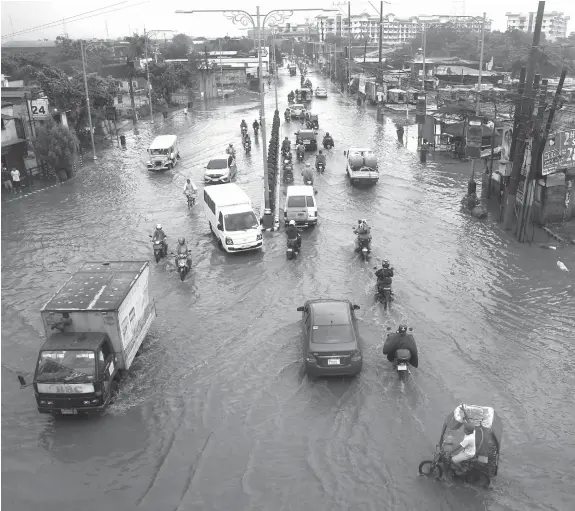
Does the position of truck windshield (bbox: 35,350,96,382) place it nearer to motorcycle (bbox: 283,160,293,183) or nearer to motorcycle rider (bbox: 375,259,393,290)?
motorcycle rider (bbox: 375,259,393,290)

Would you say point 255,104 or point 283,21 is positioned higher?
point 283,21

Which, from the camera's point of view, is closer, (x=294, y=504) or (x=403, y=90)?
(x=294, y=504)

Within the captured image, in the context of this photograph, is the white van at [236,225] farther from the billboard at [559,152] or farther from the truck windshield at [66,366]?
the billboard at [559,152]

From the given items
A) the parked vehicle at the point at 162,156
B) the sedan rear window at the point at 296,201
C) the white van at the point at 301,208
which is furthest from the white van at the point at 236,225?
the parked vehicle at the point at 162,156

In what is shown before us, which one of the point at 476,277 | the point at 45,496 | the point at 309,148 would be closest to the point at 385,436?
the point at 45,496

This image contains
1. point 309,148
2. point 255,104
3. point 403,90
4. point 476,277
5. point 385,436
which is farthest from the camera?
point 255,104

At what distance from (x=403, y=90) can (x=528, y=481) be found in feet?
207

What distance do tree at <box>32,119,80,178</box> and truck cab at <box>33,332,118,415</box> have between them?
2449cm

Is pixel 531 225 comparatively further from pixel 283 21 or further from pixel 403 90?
pixel 403 90

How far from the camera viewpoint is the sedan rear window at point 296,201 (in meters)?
24.0

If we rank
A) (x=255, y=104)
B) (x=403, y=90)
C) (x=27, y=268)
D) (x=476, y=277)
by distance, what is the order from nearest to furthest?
1. (x=476, y=277)
2. (x=27, y=268)
3. (x=403, y=90)
4. (x=255, y=104)

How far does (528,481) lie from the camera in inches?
378

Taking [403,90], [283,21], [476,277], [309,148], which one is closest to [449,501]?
[476,277]

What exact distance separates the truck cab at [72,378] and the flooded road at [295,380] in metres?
0.51
